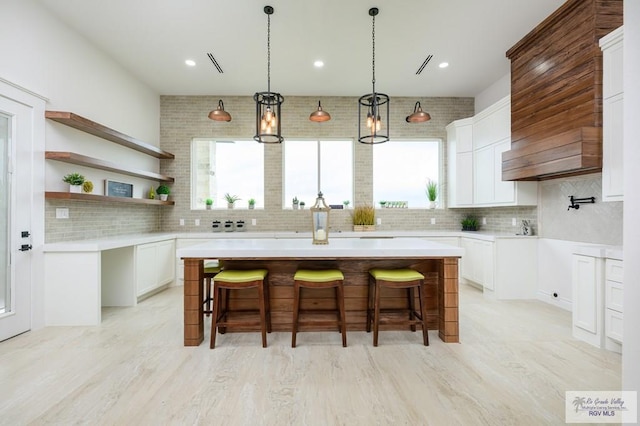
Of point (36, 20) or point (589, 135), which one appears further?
point (36, 20)

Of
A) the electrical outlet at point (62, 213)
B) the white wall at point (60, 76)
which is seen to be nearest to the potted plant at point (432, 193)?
the white wall at point (60, 76)

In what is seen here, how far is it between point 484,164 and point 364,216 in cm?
216

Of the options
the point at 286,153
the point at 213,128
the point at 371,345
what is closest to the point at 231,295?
the point at 371,345

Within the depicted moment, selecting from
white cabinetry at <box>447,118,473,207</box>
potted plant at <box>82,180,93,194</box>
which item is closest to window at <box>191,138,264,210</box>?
potted plant at <box>82,180,93,194</box>

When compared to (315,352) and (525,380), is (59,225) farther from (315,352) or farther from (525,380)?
(525,380)

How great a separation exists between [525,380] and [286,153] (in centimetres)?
481

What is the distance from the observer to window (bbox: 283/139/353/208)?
569cm

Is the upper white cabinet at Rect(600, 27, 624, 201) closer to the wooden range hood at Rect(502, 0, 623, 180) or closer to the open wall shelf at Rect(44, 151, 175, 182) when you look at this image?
the wooden range hood at Rect(502, 0, 623, 180)

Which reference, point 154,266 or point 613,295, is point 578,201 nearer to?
point 613,295

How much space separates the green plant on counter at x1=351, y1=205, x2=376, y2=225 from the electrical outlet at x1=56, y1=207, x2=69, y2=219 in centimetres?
421

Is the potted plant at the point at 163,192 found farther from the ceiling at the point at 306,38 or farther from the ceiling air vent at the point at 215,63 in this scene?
the ceiling air vent at the point at 215,63

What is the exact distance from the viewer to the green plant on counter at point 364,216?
545 cm

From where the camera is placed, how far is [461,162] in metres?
5.12

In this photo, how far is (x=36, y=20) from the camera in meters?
3.03
